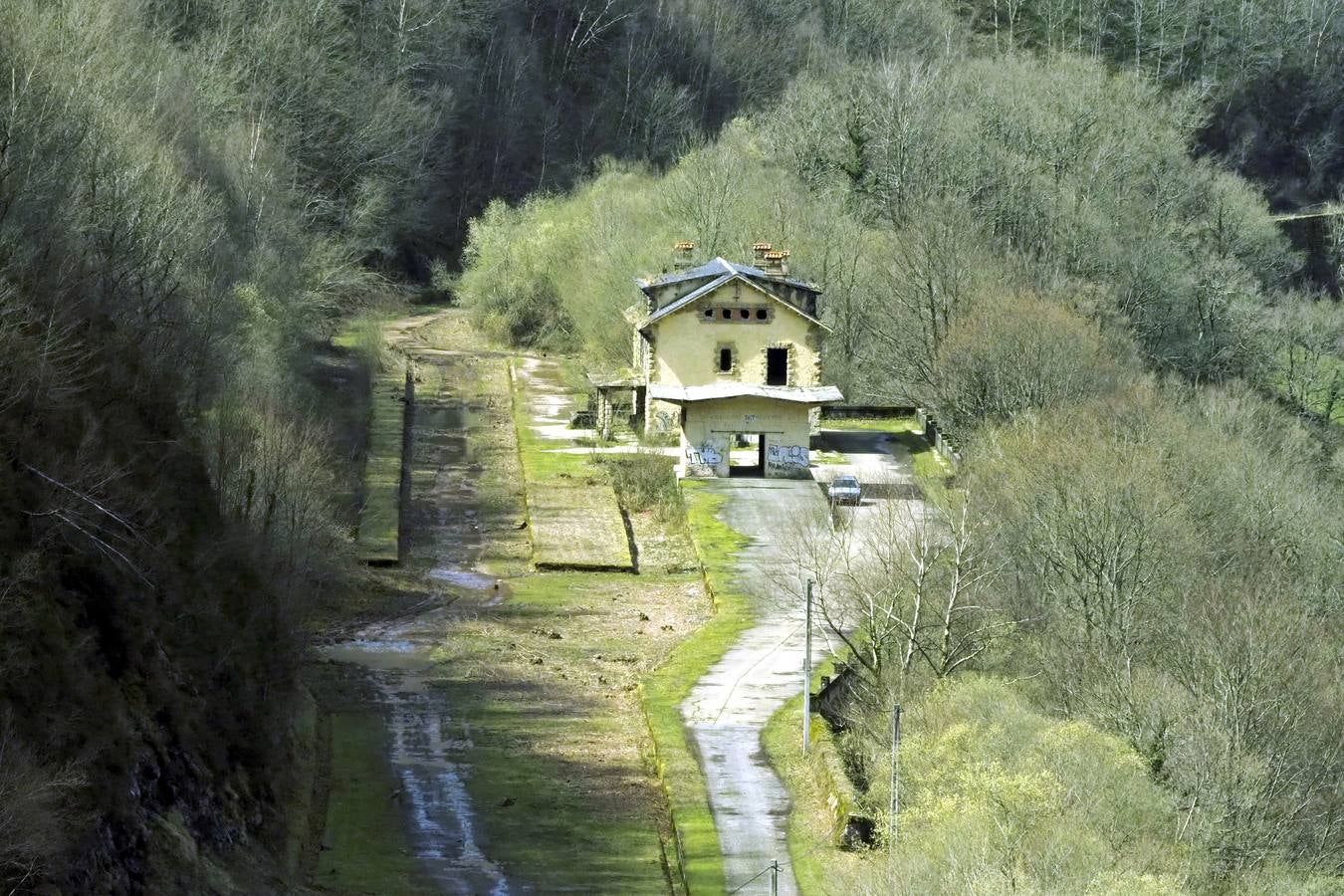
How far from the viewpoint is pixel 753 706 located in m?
39.7

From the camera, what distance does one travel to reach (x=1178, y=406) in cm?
5891

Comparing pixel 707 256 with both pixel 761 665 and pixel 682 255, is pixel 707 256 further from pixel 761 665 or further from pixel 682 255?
pixel 761 665

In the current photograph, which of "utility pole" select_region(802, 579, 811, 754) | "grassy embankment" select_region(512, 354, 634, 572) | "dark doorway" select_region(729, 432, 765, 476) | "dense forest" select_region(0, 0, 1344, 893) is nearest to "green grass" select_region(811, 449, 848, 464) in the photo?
"dark doorway" select_region(729, 432, 765, 476)

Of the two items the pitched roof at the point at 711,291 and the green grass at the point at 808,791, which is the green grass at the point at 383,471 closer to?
the pitched roof at the point at 711,291

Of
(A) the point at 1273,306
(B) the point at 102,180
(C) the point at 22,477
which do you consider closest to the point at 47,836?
(C) the point at 22,477

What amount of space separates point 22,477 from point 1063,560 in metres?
21.0

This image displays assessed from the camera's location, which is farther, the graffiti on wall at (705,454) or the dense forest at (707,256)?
the graffiti on wall at (705,454)

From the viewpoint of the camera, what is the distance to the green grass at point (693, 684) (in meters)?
32.8

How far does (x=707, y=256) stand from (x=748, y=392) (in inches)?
665

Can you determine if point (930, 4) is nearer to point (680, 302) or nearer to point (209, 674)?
point (680, 302)

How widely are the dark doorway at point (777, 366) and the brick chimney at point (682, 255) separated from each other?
23.0 ft

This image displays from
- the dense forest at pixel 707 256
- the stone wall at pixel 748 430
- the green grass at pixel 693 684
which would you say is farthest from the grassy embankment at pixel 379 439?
the stone wall at pixel 748 430

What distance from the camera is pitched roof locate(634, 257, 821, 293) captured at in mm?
61875

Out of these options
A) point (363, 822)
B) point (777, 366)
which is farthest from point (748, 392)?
point (363, 822)
